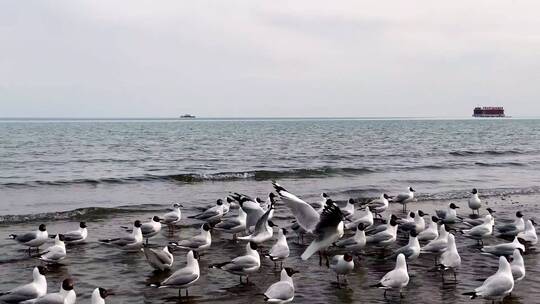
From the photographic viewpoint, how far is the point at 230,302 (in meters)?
10.7

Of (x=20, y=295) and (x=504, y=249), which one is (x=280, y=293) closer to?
(x=20, y=295)

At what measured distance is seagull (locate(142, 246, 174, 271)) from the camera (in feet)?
40.7

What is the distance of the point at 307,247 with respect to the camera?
14.5m

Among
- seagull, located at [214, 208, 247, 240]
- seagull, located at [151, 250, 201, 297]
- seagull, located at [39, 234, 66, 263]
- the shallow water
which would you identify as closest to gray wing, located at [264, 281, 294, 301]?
the shallow water

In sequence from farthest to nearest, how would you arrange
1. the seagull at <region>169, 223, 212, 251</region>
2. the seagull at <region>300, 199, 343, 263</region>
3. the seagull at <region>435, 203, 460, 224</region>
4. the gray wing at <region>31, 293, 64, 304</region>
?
the seagull at <region>435, 203, 460, 224</region>
the seagull at <region>169, 223, 212, 251</region>
the seagull at <region>300, 199, 343, 263</region>
the gray wing at <region>31, 293, 64, 304</region>

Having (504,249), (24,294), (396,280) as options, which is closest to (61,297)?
(24,294)

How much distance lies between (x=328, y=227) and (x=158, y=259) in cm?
400

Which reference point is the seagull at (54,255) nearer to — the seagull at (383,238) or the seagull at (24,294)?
the seagull at (24,294)

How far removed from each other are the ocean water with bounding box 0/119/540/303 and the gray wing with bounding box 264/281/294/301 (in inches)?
19.0

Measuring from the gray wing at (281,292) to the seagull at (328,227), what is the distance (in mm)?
586

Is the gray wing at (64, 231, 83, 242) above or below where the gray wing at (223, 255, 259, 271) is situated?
below

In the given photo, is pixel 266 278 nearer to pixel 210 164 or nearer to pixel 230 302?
pixel 230 302

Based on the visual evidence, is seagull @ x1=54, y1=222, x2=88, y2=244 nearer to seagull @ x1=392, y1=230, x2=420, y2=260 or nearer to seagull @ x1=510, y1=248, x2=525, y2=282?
seagull @ x1=392, y1=230, x2=420, y2=260

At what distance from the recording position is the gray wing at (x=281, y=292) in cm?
1027
